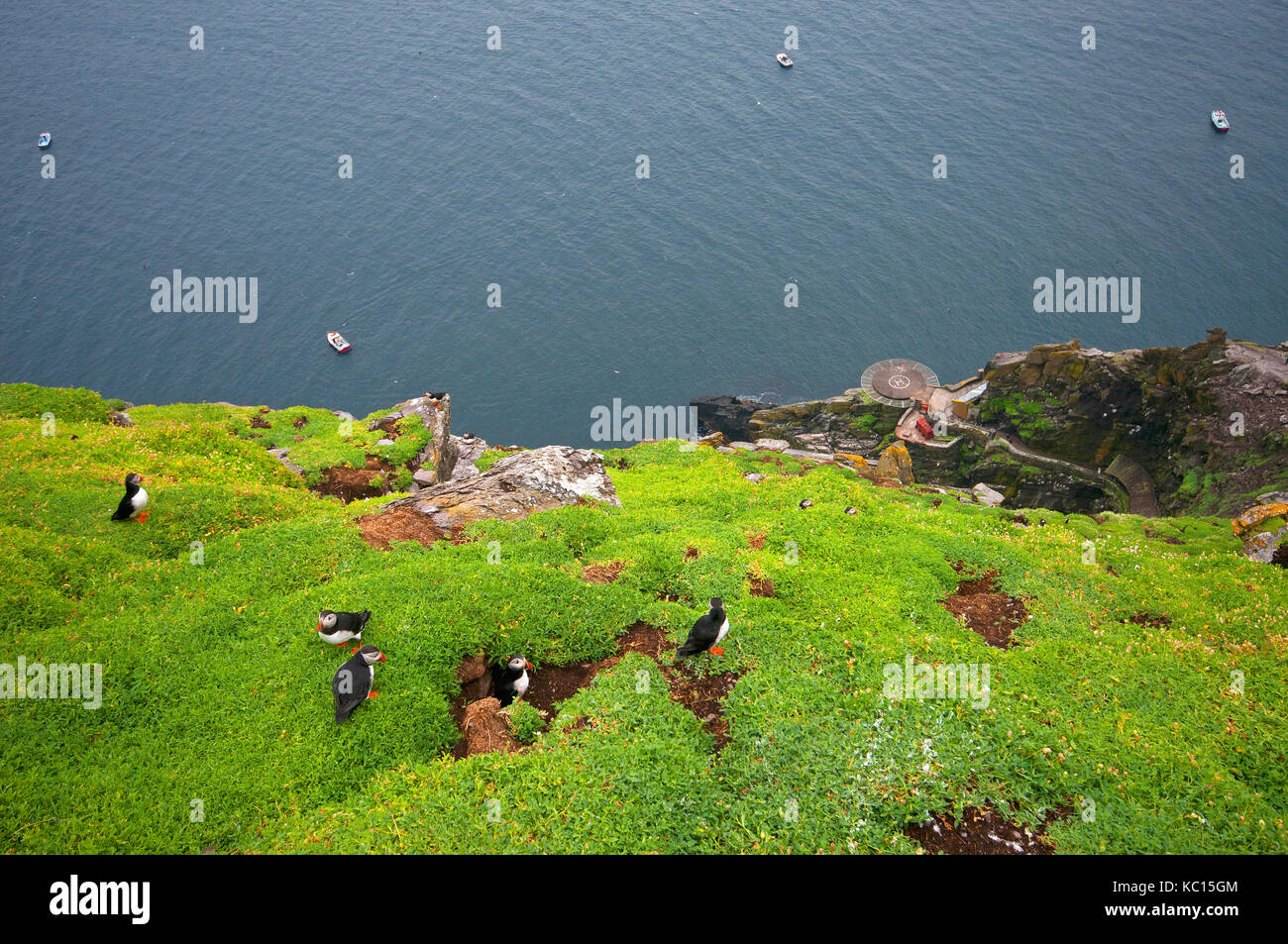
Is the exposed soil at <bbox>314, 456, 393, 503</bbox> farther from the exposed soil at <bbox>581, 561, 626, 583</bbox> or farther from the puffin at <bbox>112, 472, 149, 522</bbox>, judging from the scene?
the exposed soil at <bbox>581, 561, 626, 583</bbox>

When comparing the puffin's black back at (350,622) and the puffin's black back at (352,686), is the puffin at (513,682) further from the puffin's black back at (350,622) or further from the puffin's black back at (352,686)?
the puffin's black back at (350,622)

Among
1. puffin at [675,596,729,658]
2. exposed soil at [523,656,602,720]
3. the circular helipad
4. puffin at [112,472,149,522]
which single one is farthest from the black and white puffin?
the circular helipad

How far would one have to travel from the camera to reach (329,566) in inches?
874

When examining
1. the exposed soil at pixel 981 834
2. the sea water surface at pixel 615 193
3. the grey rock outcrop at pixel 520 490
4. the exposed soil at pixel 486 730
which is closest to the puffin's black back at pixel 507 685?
the exposed soil at pixel 486 730

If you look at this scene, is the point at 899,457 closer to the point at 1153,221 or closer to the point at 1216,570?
the point at 1216,570

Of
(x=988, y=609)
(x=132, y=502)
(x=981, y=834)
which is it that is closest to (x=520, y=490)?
(x=132, y=502)

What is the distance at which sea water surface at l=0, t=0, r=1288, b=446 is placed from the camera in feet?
276

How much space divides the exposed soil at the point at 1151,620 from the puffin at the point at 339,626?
23.0 meters

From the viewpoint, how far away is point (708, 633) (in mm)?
18297

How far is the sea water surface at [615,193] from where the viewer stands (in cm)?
8425

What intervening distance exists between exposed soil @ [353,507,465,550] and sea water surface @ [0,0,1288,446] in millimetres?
52601

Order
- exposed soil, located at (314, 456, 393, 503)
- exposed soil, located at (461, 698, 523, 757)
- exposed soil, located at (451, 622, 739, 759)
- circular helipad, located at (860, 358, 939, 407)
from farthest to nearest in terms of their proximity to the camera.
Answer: circular helipad, located at (860, 358, 939, 407), exposed soil, located at (314, 456, 393, 503), exposed soil, located at (451, 622, 739, 759), exposed soil, located at (461, 698, 523, 757)

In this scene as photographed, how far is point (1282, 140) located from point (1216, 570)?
11566 centimetres

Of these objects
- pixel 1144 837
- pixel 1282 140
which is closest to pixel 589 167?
pixel 1282 140
